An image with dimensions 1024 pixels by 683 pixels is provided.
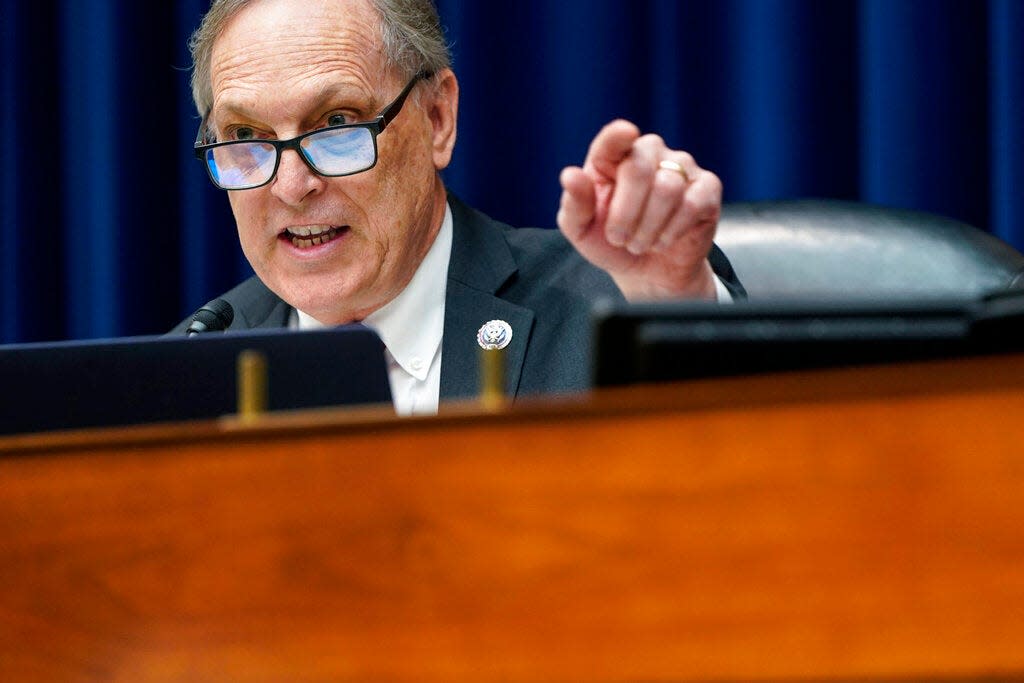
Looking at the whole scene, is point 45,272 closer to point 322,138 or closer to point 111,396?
point 322,138

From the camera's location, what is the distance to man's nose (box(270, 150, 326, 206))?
1.78m

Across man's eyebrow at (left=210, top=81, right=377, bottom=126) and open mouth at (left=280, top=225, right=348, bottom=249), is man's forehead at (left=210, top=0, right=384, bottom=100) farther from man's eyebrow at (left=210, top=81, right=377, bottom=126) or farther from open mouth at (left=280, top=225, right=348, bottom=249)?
open mouth at (left=280, top=225, right=348, bottom=249)

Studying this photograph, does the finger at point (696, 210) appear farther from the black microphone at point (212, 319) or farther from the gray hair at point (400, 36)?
the gray hair at point (400, 36)

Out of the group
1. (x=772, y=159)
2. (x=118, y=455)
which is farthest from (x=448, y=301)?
(x=118, y=455)

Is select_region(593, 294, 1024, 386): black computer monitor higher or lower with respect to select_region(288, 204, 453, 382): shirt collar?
higher

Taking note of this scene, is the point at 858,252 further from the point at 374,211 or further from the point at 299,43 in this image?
the point at 299,43

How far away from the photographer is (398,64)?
1890mm

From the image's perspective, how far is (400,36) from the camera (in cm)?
190

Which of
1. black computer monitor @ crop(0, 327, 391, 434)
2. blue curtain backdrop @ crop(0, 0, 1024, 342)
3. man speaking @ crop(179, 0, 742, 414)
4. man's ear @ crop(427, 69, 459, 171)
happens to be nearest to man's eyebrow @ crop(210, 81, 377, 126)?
man speaking @ crop(179, 0, 742, 414)

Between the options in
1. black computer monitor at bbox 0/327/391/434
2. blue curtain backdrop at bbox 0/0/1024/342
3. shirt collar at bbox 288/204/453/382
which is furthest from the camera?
blue curtain backdrop at bbox 0/0/1024/342

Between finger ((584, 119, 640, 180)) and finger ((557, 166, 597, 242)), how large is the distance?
20mm

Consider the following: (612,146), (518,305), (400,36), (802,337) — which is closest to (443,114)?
(400,36)

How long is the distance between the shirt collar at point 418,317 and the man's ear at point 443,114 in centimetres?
13

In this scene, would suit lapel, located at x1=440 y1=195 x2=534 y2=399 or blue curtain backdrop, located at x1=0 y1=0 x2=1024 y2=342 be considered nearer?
suit lapel, located at x1=440 y1=195 x2=534 y2=399
